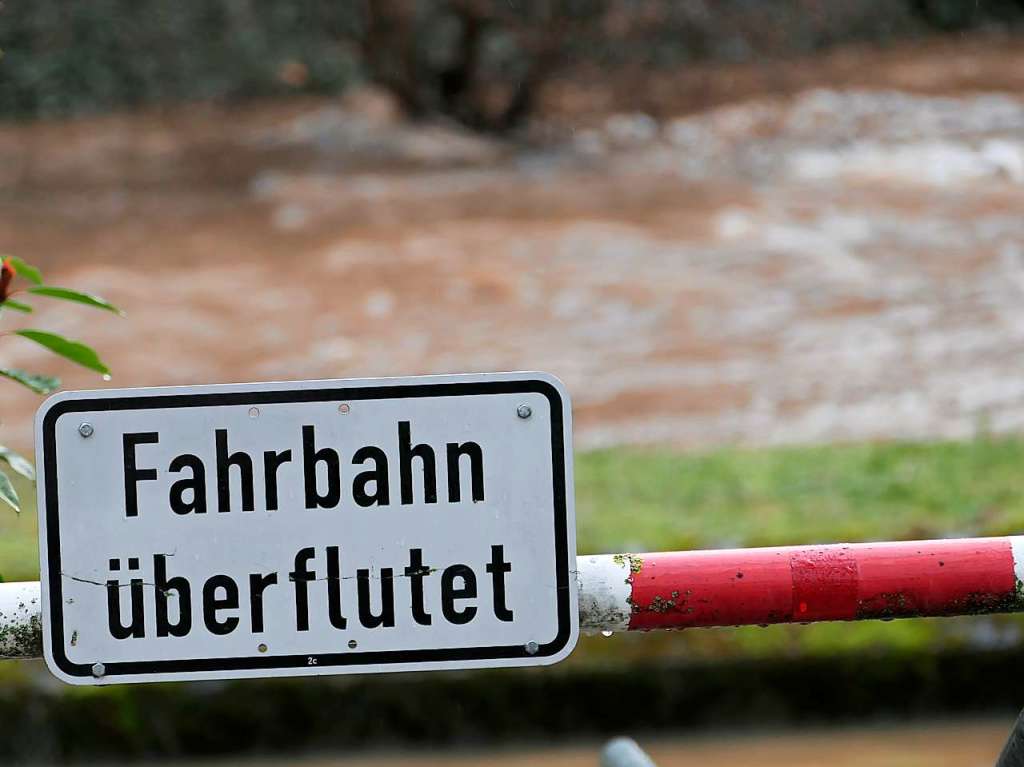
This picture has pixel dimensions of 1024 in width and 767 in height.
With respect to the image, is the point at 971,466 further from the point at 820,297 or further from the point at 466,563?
the point at 820,297

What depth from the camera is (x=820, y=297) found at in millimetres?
10430

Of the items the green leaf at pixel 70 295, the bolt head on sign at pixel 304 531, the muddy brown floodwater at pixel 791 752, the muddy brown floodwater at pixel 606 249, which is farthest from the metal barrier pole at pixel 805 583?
the muddy brown floodwater at pixel 606 249

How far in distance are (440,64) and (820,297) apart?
20.6 feet

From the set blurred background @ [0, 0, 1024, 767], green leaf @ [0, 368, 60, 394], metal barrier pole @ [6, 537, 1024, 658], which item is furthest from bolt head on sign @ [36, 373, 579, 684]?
blurred background @ [0, 0, 1024, 767]

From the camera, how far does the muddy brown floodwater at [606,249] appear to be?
8617mm

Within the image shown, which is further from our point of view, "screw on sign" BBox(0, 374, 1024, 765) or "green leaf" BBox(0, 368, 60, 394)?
"green leaf" BBox(0, 368, 60, 394)

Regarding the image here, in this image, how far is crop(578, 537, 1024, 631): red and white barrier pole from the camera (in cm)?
162

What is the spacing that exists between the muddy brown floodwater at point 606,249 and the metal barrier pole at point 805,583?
5.56 meters

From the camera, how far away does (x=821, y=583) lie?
164 centimetres

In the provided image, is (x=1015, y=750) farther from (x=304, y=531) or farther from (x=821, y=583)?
(x=304, y=531)

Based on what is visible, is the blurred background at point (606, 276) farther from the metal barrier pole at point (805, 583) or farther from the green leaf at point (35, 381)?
the metal barrier pole at point (805, 583)

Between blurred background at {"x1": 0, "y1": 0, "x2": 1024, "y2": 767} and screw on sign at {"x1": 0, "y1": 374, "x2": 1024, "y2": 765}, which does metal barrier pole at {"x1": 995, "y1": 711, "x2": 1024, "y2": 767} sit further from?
blurred background at {"x1": 0, "y1": 0, "x2": 1024, "y2": 767}

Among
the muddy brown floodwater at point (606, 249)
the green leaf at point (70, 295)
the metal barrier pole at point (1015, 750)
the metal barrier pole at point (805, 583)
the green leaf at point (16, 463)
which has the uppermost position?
the green leaf at point (70, 295)

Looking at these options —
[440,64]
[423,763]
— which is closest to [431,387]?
[423,763]
